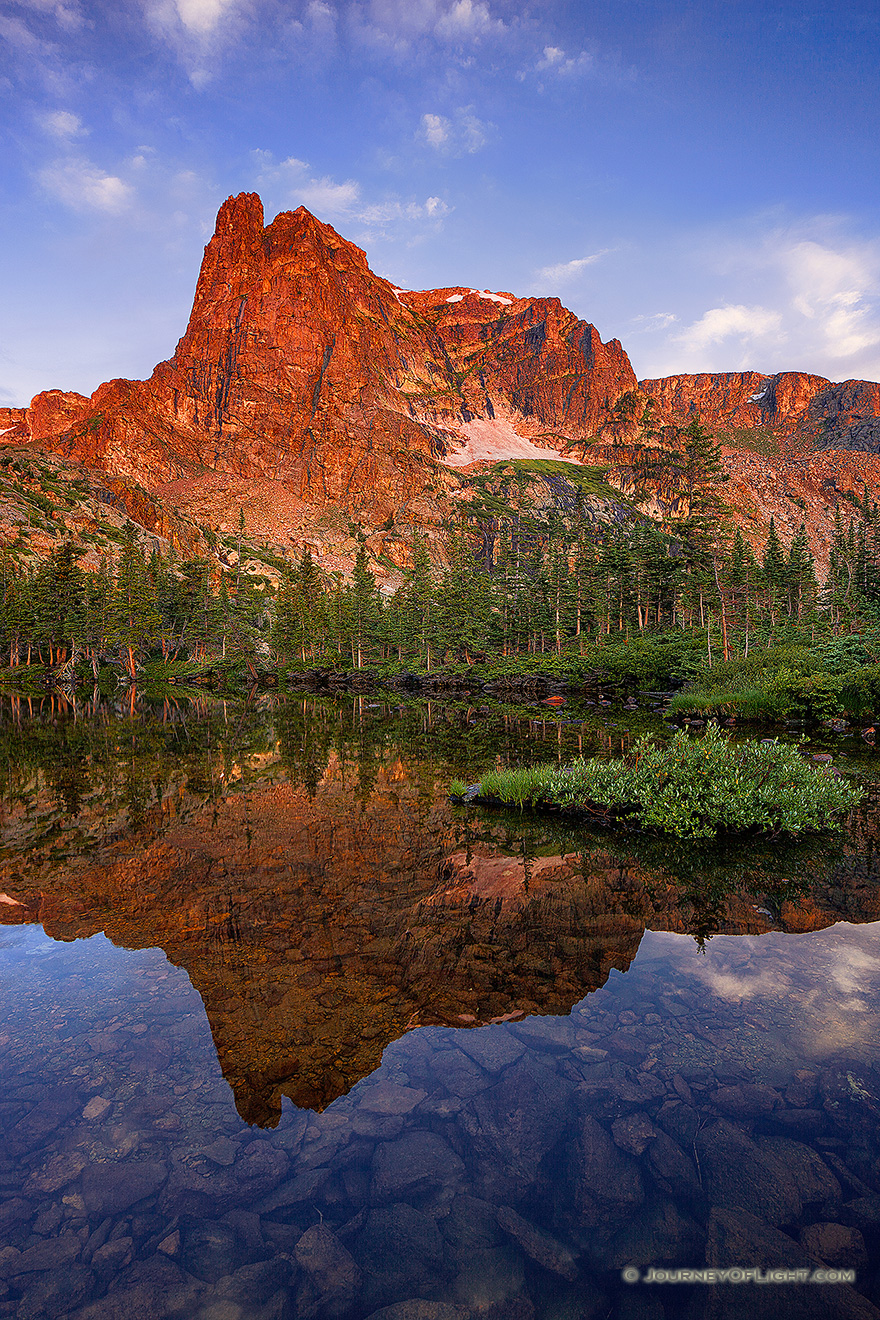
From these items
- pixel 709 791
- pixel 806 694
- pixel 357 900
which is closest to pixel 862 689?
pixel 806 694

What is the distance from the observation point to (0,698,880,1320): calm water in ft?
13.6

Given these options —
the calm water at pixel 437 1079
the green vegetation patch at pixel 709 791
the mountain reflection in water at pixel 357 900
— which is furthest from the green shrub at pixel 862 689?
the mountain reflection in water at pixel 357 900

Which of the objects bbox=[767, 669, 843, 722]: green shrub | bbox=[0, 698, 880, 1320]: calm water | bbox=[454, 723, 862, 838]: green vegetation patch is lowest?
bbox=[0, 698, 880, 1320]: calm water

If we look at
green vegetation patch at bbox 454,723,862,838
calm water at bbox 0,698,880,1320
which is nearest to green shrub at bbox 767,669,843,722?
green vegetation patch at bbox 454,723,862,838

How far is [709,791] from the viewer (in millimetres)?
13133

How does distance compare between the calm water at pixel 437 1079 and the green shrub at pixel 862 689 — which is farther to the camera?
the green shrub at pixel 862 689

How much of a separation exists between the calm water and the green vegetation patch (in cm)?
81

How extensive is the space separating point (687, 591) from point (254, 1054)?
221 feet

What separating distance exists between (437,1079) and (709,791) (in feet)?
31.1

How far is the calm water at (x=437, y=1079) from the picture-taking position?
4.14 meters

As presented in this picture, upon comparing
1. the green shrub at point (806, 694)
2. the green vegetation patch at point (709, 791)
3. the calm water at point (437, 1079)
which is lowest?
the calm water at point (437, 1079)

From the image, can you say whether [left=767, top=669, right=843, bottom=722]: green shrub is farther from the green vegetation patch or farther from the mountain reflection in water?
the mountain reflection in water

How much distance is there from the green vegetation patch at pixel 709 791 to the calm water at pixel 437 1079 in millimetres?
807

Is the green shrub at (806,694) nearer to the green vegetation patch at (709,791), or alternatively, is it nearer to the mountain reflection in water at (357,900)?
the green vegetation patch at (709,791)
